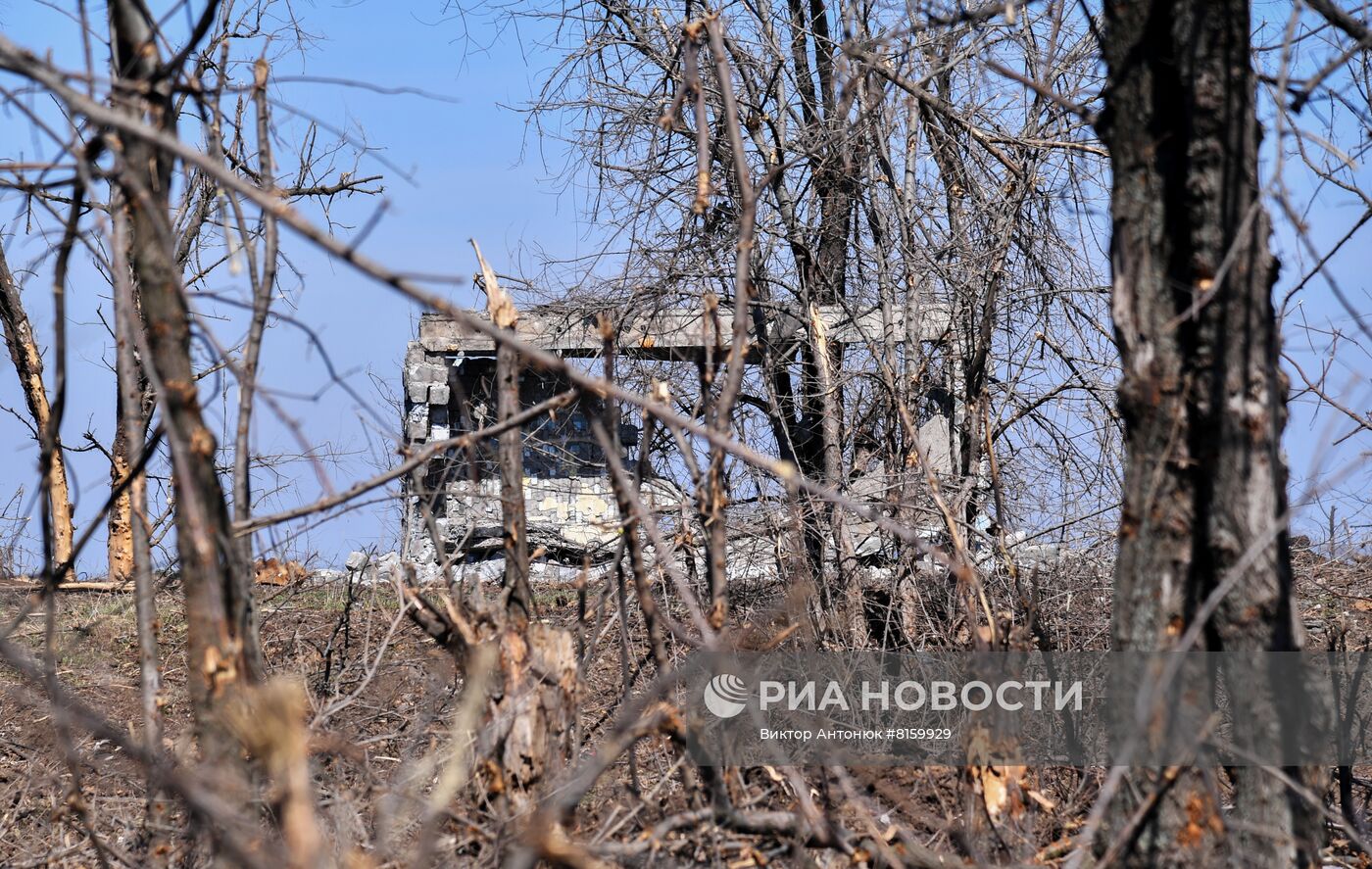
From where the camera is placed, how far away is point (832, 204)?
7.86 metres

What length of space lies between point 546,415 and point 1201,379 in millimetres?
6655

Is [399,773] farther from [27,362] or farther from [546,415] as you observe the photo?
[27,362]

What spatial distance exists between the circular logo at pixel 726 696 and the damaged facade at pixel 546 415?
7.84 ft

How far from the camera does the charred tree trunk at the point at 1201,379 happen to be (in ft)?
7.12

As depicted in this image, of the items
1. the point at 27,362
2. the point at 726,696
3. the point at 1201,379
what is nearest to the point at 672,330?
the point at 726,696

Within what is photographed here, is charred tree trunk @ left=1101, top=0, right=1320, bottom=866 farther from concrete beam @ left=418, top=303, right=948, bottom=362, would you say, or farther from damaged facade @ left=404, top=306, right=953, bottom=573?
concrete beam @ left=418, top=303, right=948, bottom=362

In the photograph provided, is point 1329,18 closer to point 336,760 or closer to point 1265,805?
point 1265,805

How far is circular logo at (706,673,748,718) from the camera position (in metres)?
4.61

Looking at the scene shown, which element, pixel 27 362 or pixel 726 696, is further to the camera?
pixel 27 362

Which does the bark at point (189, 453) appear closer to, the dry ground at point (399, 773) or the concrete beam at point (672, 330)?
the dry ground at point (399, 773)

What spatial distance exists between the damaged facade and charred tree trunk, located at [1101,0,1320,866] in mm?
4899

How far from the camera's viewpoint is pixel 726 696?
181 inches

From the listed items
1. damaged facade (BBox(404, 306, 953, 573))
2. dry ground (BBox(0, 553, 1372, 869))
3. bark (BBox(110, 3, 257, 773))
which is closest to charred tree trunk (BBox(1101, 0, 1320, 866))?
dry ground (BBox(0, 553, 1372, 869))

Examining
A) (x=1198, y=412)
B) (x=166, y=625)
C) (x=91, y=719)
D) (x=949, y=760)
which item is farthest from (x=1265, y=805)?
(x=166, y=625)
